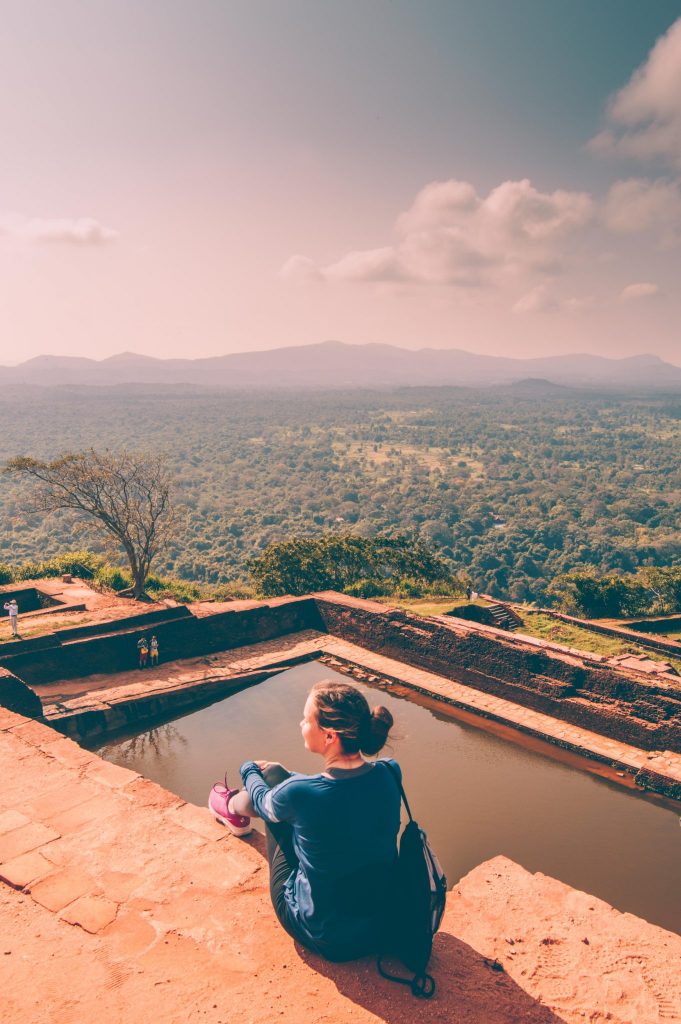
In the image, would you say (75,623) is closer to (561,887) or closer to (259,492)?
(561,887)

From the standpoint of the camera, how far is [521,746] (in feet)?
32.3

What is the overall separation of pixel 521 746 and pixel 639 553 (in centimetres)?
5545

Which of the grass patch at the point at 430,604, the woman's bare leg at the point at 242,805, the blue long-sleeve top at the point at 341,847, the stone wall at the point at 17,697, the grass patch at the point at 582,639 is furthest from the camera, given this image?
the grass patch at the point at 430,604

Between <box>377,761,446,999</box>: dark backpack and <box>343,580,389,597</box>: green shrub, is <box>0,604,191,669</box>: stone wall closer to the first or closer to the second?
<box>343,580,389,597</box>: green shrub

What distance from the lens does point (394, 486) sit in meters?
97.9

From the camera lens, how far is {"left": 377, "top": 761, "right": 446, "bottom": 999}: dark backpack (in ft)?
8.79

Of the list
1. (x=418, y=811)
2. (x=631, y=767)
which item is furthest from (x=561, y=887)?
(x=631, y=767)

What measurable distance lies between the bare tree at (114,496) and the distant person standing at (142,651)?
553 centimetres

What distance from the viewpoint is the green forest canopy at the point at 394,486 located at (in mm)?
54500

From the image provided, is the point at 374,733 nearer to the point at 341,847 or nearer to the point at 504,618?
the point at 341,847

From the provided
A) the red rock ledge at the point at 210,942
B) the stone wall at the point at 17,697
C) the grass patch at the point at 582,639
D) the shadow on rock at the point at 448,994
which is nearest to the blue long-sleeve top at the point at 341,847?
the shadow on rock at the point at 448,994

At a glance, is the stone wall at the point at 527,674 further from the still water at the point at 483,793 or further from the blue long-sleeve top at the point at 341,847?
the blue long-sleeve top at the point at 341,847

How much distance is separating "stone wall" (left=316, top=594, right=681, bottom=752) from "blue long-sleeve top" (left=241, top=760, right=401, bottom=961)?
333 inches

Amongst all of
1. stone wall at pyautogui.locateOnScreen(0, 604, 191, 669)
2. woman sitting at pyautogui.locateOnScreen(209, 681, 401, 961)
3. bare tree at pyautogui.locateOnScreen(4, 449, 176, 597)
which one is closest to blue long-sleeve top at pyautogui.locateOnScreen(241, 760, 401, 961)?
woman sitting at pyautogui.locateOnScreen(209, 681, 401, 961)
